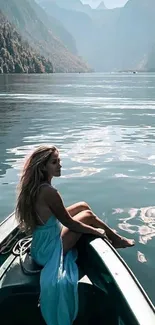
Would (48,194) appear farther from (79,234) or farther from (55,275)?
(55,275)

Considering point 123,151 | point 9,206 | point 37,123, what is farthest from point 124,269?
point 37,123

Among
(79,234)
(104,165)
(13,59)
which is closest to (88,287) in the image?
(79,234)

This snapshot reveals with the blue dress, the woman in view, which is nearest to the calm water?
the woman

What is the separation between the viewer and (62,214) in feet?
17.2

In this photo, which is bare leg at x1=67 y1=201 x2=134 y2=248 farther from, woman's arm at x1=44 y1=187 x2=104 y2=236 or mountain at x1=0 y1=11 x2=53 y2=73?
mountain at x1=0 y1=11 x2=53 y2=73

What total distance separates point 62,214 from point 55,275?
760 mm

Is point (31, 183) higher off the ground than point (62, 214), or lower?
higher

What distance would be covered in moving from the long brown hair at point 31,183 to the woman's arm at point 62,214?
0.49 ft

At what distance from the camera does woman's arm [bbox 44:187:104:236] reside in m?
5.16

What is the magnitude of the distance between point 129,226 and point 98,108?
98.6 feet

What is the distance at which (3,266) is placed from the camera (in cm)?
527

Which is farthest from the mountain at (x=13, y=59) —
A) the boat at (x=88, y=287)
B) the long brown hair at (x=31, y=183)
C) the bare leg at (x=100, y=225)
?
the boat at (x=88, y=287)

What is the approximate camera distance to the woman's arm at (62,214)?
5.16 m

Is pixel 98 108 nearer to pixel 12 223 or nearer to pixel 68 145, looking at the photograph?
pixel 68 145
